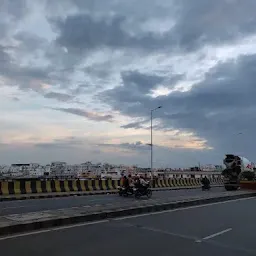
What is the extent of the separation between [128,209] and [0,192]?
12.1 metres

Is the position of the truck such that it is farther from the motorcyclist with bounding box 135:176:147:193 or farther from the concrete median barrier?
the motorcyclist with bounding box 135:176:147:193

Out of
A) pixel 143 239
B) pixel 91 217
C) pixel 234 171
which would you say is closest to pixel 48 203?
pixel 91 217

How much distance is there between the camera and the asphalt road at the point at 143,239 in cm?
838

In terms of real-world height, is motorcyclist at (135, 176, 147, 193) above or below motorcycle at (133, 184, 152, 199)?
above

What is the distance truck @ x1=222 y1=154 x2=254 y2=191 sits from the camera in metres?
37.8

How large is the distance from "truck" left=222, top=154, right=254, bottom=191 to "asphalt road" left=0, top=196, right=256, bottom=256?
24567 mm

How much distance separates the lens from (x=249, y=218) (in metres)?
15.1

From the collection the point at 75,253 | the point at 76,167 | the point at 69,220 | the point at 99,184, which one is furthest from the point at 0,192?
the point at 76,167

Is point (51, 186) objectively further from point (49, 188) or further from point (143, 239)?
point (143, 239)

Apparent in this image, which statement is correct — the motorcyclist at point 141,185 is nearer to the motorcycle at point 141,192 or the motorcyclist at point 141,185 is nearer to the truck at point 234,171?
the motorcycle at point 141,192

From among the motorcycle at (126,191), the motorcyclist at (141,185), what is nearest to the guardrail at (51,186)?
the motorcycle at (126,191)

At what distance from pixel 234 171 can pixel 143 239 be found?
102 feet

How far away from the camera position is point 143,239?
986 cm

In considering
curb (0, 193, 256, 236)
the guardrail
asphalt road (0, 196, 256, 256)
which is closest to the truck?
the guardrail
